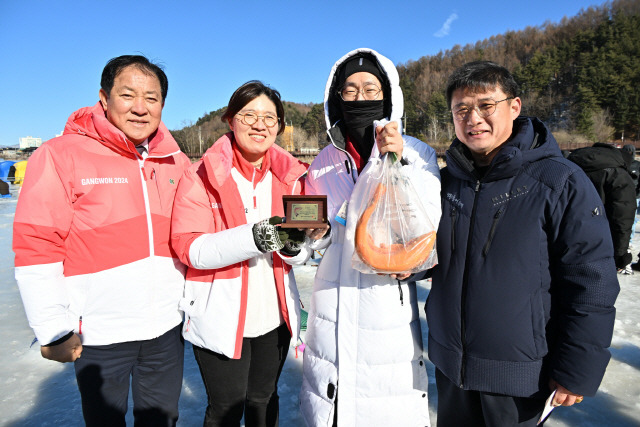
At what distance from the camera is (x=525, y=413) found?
1623 mm

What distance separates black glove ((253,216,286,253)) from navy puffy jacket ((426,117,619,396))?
83 centimetres

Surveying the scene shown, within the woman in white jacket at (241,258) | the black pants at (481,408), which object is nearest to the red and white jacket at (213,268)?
the woman in white jacket at (241,258)

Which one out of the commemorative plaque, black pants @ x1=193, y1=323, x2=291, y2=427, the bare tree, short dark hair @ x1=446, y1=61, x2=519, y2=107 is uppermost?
the bare tree

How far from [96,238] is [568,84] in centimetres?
6929

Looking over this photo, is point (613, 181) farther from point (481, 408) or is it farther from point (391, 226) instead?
point (391, 226)

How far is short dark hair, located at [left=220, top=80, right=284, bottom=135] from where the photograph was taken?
1995mm

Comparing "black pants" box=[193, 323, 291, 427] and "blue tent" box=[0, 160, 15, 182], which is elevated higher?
"blue tent" box=[0, 160, 15, 182]

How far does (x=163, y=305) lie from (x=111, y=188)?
0.69m

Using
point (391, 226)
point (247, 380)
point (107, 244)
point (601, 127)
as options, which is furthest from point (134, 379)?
point (601, 127)

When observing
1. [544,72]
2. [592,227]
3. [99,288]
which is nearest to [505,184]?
[592,227]

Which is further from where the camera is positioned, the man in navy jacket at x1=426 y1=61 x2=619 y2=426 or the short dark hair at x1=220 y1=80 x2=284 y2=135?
the short dark hair at x1=220 y1=80 x2=284 y2=135

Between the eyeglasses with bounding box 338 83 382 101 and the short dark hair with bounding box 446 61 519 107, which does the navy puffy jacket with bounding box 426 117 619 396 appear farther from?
the eyeglasses with bounding box 338 83 382 101

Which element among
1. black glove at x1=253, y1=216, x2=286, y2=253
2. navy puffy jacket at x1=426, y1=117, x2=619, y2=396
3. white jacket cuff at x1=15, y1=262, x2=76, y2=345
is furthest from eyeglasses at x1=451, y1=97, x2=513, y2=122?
white jacket cuff at x1=15, y1=262, x2=76, y2=345

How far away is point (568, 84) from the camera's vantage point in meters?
54.6
